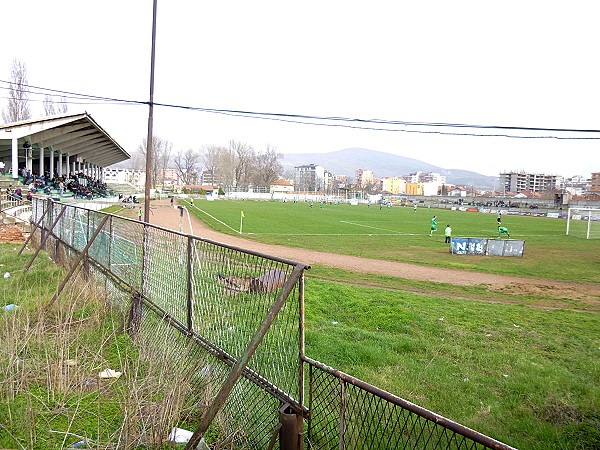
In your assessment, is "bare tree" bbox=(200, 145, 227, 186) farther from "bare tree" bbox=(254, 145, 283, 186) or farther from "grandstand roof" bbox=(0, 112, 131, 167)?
"grandstand roof" bbox=(0, 112, 131, 167)

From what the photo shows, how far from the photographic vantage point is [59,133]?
37.2 metres

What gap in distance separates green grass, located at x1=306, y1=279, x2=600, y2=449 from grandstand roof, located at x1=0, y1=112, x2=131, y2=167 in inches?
1210

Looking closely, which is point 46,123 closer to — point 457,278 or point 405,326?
point 457,278

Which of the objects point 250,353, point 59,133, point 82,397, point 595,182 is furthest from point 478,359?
point 595,182

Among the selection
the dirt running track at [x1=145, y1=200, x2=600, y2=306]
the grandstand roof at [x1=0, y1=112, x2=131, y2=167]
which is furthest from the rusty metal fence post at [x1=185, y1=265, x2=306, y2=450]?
the grandstand roof at [x1=0, y1=112, x2=131, y2=167]

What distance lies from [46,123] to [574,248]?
1551 inches

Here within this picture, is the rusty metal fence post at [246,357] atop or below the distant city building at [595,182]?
below

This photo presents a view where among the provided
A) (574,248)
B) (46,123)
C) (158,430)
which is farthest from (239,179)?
(158,430)

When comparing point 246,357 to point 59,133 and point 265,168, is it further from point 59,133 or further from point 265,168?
point 265,168

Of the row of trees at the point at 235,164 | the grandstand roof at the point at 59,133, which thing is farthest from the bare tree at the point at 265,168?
the grandstand roof at the point at 59,133

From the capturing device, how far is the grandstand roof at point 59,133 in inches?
1246

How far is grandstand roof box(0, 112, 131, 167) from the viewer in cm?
3165

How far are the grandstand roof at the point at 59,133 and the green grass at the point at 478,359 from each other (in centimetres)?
3074

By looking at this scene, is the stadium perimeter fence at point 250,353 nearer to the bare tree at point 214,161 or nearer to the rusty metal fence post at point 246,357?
the rusty metal fence post at point 246,357
